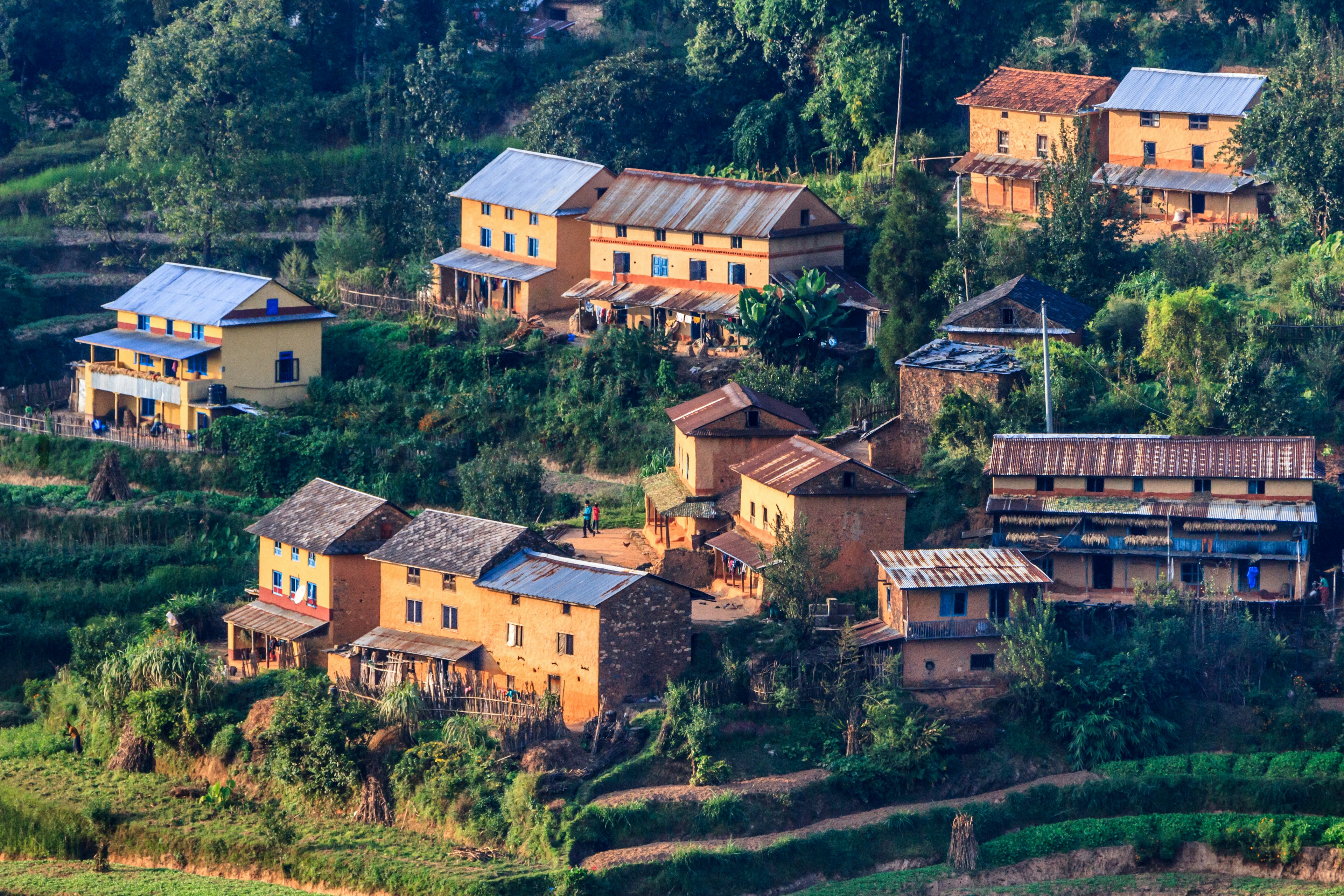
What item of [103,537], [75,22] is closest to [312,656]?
[103,537]

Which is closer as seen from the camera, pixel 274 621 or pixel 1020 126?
pixel 274 621

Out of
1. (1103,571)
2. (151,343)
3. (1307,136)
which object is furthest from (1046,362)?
(151,343)

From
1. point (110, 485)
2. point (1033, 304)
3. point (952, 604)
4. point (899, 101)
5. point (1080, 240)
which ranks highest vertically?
point (899, 101)

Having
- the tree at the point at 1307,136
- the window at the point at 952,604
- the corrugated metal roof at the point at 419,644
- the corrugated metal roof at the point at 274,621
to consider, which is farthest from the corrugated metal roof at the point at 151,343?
the tree at the point at 1307,136

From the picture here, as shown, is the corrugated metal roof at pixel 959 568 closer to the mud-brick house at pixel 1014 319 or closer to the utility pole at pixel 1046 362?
the utility pole at pixel 1046 362

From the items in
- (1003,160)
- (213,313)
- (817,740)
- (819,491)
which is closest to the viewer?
(817,740)

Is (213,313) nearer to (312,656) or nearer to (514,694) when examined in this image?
(312,656)

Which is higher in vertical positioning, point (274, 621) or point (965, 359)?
point (965, 359)

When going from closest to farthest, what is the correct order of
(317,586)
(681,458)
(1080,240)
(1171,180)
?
(317,586)
(681,458)
(1080,240)
(1171,180)

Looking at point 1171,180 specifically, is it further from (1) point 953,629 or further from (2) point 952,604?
(1) point 953,629
